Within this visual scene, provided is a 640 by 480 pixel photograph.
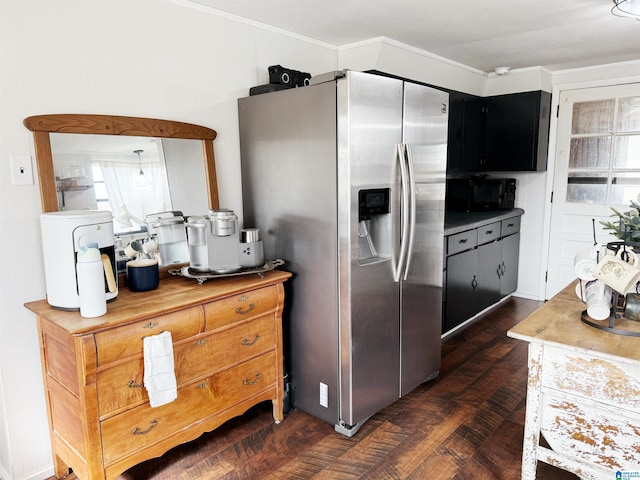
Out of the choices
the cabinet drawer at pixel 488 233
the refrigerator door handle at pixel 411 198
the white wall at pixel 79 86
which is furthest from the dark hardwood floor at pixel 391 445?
the cabinet drawer at pixel 488 233

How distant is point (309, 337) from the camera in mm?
2549

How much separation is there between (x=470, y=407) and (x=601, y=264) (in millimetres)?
1405

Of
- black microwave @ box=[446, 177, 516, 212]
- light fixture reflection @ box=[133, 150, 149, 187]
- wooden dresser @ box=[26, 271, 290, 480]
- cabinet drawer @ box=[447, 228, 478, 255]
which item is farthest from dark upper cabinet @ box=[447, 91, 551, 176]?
light fixture reflection @ box=[133, 150, 149, 187]

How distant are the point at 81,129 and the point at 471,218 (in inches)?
121

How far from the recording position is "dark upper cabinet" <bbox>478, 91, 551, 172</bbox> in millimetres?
4316

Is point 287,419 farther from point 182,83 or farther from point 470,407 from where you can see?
point 182,83

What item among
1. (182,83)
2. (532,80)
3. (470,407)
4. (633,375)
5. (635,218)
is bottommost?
(470,407)

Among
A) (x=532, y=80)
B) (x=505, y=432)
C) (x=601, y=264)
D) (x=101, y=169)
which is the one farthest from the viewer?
(x=532, y=80)

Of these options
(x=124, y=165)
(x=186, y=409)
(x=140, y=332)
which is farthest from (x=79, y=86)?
(x=186, y=409)

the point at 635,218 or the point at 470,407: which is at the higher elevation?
the point at 635,218

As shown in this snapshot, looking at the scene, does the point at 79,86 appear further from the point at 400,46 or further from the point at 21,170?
the point at 400,46

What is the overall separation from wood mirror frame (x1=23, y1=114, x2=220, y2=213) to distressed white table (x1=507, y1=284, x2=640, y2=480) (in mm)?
1898

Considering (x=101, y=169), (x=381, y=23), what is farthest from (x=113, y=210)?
(x=381, y=23)

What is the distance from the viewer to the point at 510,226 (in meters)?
4.57
